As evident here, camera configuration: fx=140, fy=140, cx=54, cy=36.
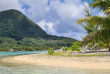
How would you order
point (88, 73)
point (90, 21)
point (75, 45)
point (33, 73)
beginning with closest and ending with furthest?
point (88, 73), point (33, 73), point (90, 21), point (75, 45)

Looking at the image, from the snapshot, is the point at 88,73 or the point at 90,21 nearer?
the point at 88,73

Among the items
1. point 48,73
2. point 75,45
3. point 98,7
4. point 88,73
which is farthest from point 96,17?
point 75,45

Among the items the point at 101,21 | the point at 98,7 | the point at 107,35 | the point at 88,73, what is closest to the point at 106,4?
the point at 98,7

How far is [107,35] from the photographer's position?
18672mm

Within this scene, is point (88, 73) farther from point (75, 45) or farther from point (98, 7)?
point (75, 45)

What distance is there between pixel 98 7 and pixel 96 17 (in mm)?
1818

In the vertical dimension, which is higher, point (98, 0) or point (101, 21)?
point (98, 0)

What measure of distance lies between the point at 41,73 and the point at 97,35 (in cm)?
1122

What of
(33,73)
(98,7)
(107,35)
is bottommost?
(33,73)

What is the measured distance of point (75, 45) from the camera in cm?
3450

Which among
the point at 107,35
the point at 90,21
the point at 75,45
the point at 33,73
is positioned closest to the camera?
the point at 33,73

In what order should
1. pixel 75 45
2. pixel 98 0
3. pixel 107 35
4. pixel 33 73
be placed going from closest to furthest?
pixel 33 73 < pixel 98 0 < pixel 107 35 < pixel 75 45

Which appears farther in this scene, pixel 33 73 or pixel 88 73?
pixel 33 73

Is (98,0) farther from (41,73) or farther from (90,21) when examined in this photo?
(41,73)
